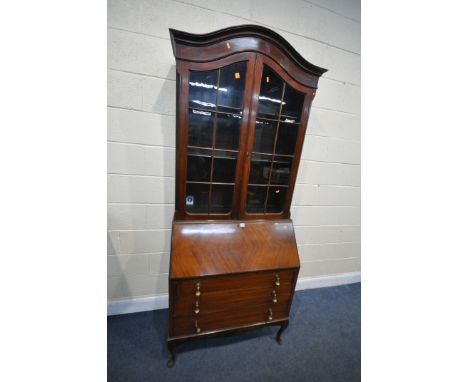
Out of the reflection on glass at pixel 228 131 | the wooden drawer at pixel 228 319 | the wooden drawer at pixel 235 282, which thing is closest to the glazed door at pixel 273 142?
the reflection on glass at pixel 228 131

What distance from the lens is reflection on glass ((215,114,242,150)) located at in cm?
122

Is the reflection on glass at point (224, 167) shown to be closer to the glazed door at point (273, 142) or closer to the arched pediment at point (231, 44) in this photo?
the glazed door at point (273, 142)

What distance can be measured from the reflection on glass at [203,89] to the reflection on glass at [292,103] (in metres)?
0.49

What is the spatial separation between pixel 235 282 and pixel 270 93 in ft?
4.19

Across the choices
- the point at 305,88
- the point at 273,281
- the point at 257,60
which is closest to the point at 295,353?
the point at 273,281

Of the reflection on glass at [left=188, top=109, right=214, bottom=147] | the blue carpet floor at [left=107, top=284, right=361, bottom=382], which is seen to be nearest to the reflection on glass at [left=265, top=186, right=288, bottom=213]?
the reflection on glass at [left=188, top=109, right=214, bottom=147]

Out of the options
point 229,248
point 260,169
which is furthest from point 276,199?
point 229,248

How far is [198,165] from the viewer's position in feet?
4.09

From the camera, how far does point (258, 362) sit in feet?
4.53

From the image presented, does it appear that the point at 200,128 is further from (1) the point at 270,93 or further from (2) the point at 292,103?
(2) the point at 292,103

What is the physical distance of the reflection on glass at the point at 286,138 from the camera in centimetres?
133

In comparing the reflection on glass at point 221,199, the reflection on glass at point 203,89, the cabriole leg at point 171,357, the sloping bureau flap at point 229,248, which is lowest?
the cabriole leg at point 171,357
